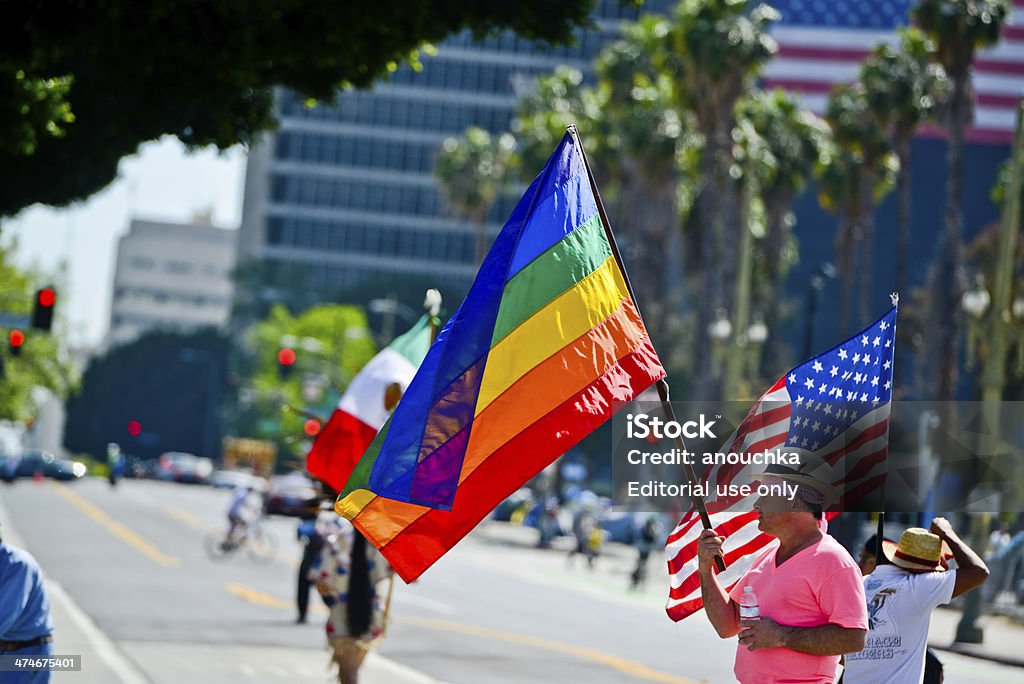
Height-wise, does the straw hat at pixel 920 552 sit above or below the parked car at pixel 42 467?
above

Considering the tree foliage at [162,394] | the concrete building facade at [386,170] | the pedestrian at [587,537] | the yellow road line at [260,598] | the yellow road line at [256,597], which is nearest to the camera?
the yellow road line at [260,598]

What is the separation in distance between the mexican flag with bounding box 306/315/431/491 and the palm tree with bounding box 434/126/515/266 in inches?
2071

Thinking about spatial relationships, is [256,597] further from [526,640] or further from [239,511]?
[239,511]

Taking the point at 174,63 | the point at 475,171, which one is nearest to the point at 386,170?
the point at 475,171

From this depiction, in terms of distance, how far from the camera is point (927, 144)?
3551 inches

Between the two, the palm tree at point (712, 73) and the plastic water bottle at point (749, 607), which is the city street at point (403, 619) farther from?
the palm tree at point (712, 73)

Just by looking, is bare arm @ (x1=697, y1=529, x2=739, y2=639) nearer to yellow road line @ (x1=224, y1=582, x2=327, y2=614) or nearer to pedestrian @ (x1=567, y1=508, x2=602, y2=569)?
yellow road line @ (x1=224, y1=582, x2=327, y2=614)

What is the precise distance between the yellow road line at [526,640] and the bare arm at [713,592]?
1049 centimetres

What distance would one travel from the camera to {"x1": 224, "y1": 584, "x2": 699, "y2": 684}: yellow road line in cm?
1741

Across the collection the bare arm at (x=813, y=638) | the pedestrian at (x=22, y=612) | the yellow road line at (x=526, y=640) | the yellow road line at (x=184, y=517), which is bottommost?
the yellow road line at (x=184, y=517)

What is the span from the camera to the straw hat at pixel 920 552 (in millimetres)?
7512

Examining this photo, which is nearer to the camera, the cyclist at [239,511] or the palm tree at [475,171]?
the cyclist at [239,511]

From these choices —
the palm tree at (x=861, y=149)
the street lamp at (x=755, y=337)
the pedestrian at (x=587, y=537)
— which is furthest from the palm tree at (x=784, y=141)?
the pedestrian at (x=587, y=537)

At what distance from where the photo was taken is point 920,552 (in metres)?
7.51
